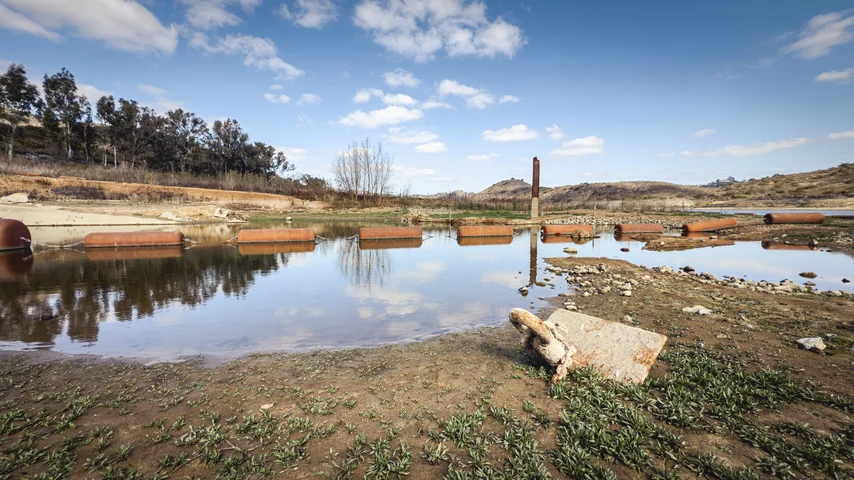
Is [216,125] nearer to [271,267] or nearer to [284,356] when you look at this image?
[271,267]

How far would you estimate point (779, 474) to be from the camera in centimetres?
272

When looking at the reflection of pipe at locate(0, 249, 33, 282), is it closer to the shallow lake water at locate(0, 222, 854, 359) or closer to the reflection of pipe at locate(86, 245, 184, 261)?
the shallow lake water at locate(0, 222, 854, 359)

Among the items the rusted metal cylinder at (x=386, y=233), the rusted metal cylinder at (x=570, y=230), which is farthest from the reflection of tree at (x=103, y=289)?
the rusted metal cylinder at (x=570, y=230)

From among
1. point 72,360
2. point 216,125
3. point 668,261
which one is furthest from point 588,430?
point 216,125

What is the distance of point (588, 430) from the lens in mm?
3273

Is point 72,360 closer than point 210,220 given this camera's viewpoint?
Yes

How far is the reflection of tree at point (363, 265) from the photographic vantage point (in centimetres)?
1089

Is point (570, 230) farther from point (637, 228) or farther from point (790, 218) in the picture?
point (790, 218)

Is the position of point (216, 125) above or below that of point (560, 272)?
above

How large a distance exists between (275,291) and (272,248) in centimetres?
943

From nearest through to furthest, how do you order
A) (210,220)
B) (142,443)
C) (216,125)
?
1. (142,443)
2. (210,220)
3. (216,125)

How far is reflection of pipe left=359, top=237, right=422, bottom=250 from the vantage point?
1853 centimetres

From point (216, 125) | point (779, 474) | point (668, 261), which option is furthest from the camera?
point (216, 125)

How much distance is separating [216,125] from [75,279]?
59.7 m
